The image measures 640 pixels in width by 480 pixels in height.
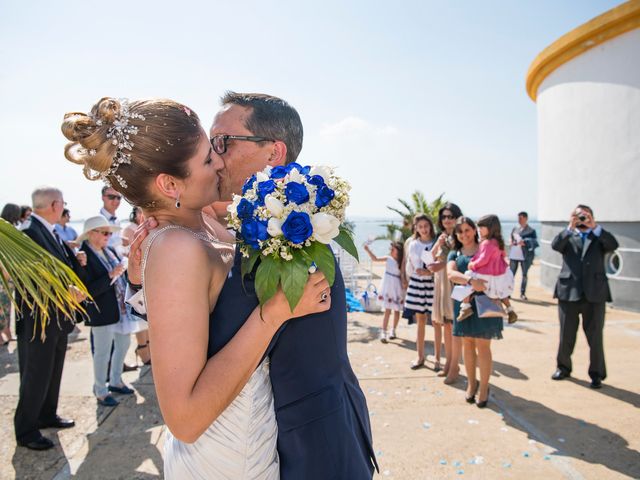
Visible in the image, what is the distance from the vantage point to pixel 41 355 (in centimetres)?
461

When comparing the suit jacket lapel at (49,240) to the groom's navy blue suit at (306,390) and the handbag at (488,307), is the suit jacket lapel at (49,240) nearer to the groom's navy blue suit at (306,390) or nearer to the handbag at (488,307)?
the groom's navy blue suit at (306,390)

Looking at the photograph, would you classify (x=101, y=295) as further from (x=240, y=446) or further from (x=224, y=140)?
(x=240, y=446)

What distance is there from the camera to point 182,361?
1439 millimetres

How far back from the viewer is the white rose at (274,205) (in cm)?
151

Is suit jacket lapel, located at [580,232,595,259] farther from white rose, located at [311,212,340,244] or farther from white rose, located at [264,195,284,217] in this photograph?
white rose, located at [264,195,284,217]

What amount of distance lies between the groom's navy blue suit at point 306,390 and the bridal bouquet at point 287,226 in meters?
0.15

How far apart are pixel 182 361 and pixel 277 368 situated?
396mm

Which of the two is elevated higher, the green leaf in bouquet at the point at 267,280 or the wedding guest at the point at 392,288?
the green leaf in bouquet at the point at 267,280

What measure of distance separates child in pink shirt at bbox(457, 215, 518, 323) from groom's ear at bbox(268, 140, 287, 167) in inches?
159

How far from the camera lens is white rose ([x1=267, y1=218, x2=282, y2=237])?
148 cm

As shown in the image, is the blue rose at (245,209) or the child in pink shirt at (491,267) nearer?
the blue rose at (245,209)

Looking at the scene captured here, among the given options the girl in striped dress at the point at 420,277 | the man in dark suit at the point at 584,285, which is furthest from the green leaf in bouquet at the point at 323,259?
the man in dark suit at the point at 584,285

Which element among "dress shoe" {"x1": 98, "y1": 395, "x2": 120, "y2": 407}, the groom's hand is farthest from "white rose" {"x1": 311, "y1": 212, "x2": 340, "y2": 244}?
"dress shoe" {"x1": 98, "y1": 395, "x2": 120, "y2": 407}

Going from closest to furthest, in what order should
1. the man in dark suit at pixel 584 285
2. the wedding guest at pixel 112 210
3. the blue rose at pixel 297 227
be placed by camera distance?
the blue rose at pixel 297 227 → the man in dark suit at pixel 584 285 → the wedding guest at pixel 112 210
